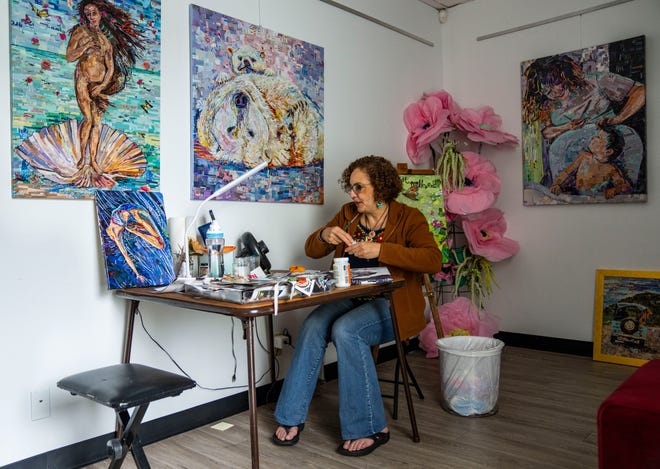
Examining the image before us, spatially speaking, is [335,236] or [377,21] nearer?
[335,236]

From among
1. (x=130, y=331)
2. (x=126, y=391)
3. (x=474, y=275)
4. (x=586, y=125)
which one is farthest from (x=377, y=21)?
(x=126, y=391)

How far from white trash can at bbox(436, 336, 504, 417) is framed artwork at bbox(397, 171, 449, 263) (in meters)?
1.08

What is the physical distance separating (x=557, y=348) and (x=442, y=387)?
4.89ft

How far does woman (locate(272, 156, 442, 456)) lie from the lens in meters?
2.22

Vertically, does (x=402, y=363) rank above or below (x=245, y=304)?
below

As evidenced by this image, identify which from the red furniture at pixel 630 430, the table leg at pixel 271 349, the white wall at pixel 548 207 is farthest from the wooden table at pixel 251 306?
the white wall at pixel 548 207

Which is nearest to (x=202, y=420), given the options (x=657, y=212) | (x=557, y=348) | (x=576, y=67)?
(x=557, y=348)

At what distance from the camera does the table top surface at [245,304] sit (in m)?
1.64

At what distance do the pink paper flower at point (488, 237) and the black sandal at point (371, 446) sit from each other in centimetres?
182

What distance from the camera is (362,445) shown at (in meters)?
2.21

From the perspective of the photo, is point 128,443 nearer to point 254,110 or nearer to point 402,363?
point 402,363

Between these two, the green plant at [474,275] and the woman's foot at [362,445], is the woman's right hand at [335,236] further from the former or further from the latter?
the green plant at [474,275]

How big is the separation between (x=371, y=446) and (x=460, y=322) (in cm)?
163

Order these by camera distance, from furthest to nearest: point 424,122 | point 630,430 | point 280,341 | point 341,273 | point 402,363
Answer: point 424,122, point 280,341, point 402,363, point 341,273, point 630,430
